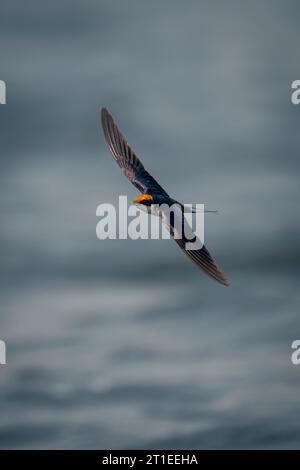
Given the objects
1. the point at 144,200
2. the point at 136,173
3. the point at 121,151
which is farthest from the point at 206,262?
the point at 121,151

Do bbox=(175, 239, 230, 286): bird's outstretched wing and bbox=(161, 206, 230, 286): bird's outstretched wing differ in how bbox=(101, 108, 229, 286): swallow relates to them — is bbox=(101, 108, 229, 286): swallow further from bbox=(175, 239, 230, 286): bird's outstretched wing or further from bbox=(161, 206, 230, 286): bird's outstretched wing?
bbox=(175, 239, 230, 286): bird's outstretched wing

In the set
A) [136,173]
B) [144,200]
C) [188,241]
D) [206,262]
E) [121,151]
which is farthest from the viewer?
[121,151]

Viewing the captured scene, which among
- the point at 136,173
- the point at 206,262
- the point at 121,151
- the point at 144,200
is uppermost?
the point at 121,151

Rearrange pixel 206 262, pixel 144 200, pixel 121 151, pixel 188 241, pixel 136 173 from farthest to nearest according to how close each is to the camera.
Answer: pixel 121 151, pixel 136 173, pixel 144 200, pixel 188 241, pixel 206 262

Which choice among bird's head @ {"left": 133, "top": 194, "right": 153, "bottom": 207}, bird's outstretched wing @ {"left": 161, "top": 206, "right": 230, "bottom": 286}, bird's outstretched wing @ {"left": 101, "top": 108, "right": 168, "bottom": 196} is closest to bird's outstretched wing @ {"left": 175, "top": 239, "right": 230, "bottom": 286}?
bird's outstretched wing @ {"left": 161, "top": 206, "right": 230, "bottom": 286}

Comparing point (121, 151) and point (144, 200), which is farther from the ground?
point (121, 151)

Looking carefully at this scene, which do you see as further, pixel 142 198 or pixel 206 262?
pixel 142 198

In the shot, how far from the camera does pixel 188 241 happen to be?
1328 cm

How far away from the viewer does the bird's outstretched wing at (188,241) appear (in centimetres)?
1235

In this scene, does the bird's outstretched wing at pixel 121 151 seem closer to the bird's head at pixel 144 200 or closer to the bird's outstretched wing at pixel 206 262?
the bird's head at pixel 144 200

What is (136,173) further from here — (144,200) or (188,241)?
(188,241)

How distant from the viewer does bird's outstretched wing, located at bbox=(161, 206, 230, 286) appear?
40.5 ft
